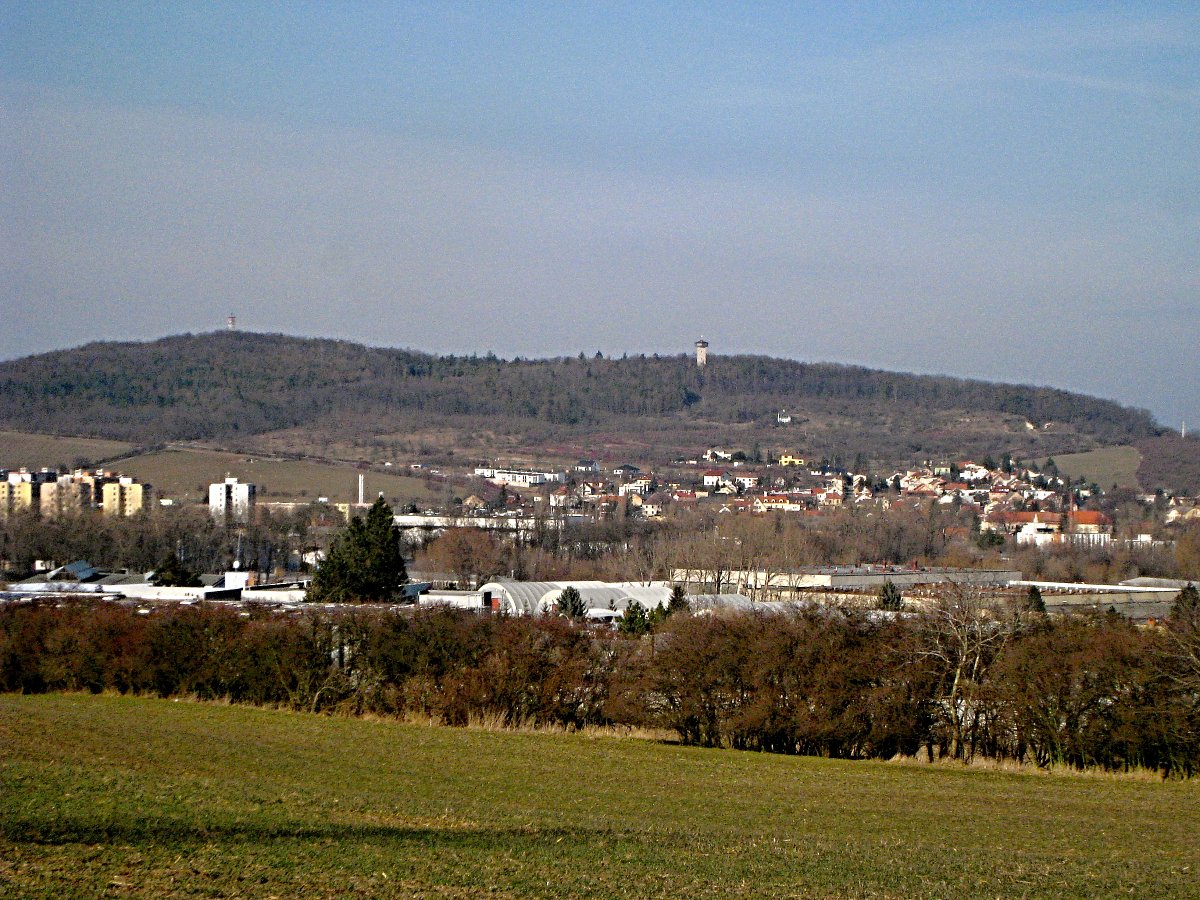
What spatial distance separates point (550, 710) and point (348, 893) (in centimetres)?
1517

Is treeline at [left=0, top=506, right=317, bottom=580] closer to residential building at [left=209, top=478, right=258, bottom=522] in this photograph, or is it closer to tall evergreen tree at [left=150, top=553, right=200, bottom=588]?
residential building at [left=209, top=478, right=258, bottom=522]

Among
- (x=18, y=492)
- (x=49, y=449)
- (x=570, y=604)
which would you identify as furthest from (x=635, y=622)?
(x=49, y=449)

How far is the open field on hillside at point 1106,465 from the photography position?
151 m

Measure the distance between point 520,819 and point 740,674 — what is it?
10739 mm

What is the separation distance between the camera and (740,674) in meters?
22.3

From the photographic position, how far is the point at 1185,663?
2100 centimetres

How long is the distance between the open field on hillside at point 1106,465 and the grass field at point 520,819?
137965 millimetres

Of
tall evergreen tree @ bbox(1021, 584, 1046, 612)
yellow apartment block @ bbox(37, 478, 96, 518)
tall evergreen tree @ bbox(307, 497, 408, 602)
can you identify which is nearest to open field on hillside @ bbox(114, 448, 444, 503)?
yellow apartment block @ bbox(37, 478, 96, 518)

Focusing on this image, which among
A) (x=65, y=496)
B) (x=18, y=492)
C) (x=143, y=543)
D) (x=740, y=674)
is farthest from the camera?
(x=18, y=492)

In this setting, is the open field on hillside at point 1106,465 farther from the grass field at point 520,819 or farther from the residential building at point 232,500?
the grass field at point 520,819

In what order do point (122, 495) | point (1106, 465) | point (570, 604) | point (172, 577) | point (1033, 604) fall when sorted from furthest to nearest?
point (1106, 465) < point (122, 495) < point (172, 577) < point (570, 604) < point (1033, 604)

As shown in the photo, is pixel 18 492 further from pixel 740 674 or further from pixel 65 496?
pixel 740 674

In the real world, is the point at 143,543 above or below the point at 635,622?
below

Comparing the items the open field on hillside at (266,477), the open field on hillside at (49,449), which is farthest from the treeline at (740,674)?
the open field on hillside at (49,449)
